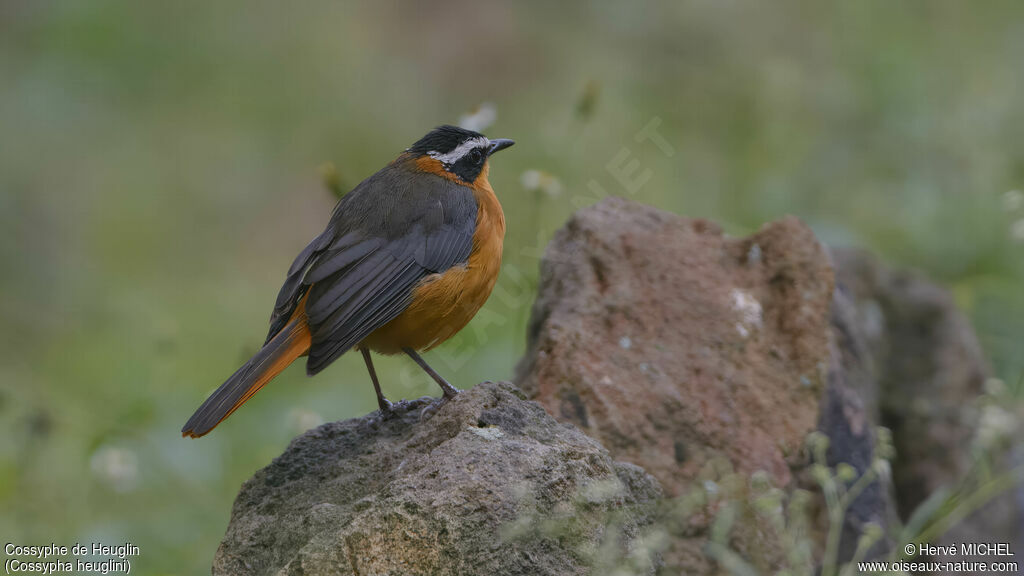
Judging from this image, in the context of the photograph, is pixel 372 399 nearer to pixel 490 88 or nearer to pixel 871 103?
pixel 490 88

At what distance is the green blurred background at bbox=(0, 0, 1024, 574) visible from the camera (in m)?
6.23

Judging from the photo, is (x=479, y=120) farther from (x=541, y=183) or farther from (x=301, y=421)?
(x=301, y=421)

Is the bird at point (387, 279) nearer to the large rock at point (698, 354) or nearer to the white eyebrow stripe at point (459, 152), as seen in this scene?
the white eyebrow stripe at point (459, 152)

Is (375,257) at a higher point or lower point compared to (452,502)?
higher

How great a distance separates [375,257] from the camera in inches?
179

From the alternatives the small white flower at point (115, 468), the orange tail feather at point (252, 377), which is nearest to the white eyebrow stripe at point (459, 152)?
the orange tail feather at point (252, 377)

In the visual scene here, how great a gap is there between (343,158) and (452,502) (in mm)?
6640

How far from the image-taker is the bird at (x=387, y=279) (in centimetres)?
423

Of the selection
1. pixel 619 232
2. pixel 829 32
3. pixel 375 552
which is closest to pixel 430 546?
pixel 375 552

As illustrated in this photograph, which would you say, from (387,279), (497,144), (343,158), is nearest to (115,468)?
(387,279)

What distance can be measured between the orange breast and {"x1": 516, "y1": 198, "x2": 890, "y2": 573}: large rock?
0.34 metres

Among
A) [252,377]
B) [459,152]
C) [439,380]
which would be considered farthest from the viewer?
[459,152]

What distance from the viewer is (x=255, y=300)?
330 inches

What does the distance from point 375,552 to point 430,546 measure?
0.51ft
